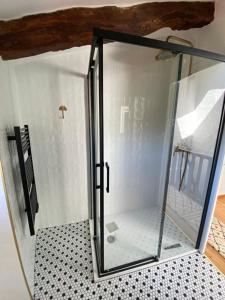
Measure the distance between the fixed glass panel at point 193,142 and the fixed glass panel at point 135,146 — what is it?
0.53 ft

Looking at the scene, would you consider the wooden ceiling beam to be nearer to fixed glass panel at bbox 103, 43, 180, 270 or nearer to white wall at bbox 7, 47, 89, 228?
fixed glass panel at bbox 103, 43, 180, 270

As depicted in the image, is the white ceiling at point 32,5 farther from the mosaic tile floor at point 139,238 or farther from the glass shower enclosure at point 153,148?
the mosaic tile floor at point 139,238

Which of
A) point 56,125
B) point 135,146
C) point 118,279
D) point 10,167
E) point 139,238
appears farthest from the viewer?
point 135,146

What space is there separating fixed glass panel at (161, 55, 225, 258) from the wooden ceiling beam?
45 cm

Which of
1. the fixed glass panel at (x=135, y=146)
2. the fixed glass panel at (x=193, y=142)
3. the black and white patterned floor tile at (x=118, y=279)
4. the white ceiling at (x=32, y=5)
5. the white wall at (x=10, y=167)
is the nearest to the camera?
the white ceiling at (x=32, y=5)

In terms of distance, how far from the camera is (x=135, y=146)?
219cm

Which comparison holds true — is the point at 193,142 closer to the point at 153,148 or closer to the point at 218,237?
the point at 153,148

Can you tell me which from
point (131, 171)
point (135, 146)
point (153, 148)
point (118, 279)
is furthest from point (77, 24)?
point (118, 279)

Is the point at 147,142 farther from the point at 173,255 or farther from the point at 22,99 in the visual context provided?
the point at 22,99

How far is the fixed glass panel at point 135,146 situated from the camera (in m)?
1.83

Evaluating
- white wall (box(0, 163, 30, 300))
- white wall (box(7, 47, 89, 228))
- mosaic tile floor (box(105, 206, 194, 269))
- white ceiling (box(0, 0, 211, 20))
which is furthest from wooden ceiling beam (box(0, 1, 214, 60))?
mosaic tile floor (box(105, 206, 194, 269))

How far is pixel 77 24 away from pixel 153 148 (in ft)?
5.27

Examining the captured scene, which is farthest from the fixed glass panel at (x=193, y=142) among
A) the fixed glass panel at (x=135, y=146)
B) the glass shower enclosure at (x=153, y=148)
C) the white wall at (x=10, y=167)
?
the white wall at (x=10, y=167)

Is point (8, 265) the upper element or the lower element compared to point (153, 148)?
lower
